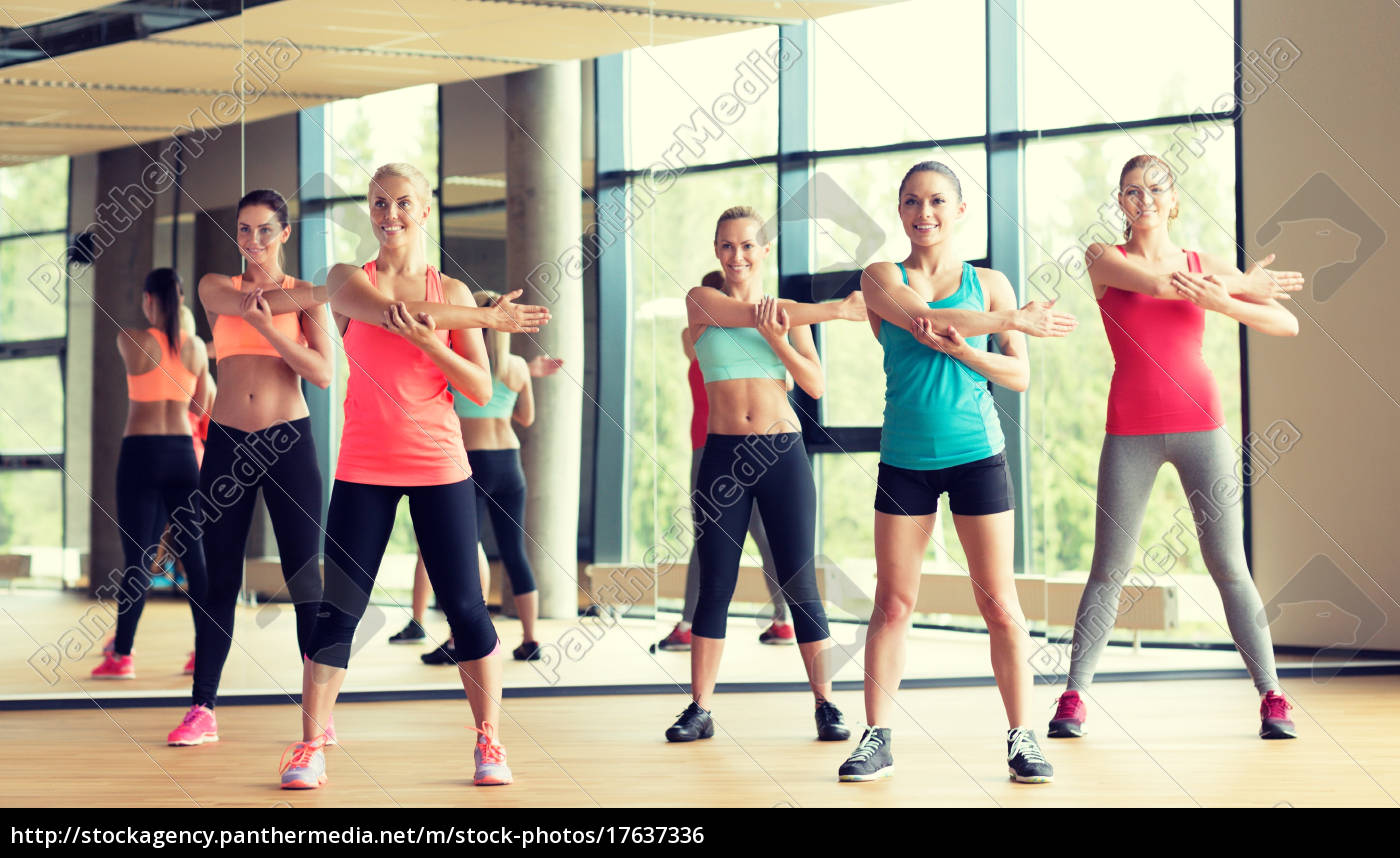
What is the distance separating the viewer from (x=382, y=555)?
10.7ft

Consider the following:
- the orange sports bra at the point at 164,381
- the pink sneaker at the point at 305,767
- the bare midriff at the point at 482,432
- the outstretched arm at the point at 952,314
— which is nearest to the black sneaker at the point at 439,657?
the bare midriff at the point at 482,432

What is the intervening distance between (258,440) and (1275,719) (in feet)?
9.36

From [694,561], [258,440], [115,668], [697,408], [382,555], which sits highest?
[697,408]

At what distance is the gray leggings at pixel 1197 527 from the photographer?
3.88 m

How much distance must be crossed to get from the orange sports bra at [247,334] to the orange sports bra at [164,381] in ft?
4.25

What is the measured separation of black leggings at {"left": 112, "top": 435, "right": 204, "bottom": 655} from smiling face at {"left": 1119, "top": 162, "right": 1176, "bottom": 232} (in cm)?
→ 333

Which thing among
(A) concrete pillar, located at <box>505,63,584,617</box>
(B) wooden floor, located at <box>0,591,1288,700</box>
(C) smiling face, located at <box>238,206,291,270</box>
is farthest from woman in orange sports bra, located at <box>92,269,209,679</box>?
(C) smiling face, located at <box>238,206,291,270</box>

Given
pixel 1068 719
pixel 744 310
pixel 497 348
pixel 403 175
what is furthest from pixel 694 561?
pixel 403 175

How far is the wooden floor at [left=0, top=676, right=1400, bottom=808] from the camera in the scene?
3.09 m

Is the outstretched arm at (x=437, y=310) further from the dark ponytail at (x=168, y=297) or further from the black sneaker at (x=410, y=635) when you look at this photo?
the black sneaker at (x=410, y=635)

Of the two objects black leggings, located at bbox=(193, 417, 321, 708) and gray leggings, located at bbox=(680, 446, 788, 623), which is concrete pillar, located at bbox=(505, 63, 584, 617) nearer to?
gray leggings, located at bbox=(680, 446, 788, 623)

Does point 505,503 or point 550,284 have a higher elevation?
point 550,284

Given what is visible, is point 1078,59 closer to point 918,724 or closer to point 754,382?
point 754,382

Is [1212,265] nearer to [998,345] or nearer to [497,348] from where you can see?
[998,345]
